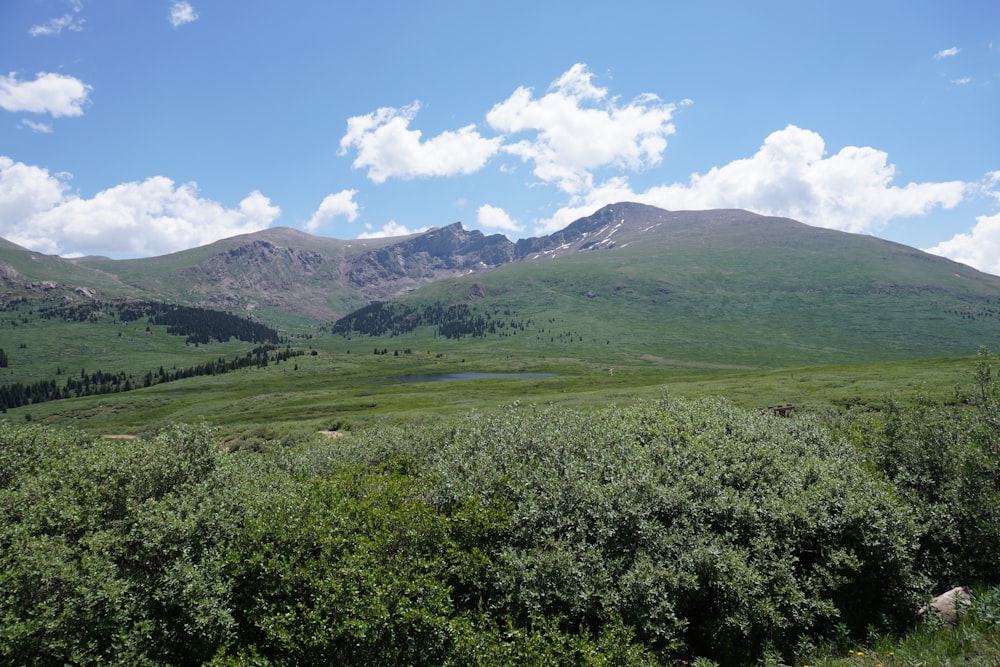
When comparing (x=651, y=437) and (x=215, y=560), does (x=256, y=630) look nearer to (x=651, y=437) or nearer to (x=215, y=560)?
(x=215, y=560)

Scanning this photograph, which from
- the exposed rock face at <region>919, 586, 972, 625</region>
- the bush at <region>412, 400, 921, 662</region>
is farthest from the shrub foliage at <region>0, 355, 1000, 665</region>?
the exposed rock face at <region>919, 586, 972, 625</region>

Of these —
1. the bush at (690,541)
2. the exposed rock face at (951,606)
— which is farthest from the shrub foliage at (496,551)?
the exposed rock face at (951,606)

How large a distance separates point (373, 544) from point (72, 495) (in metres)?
15.2

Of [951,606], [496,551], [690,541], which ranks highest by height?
[690,541]

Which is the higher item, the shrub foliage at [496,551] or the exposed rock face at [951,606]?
the shrub foliage at [496,551]

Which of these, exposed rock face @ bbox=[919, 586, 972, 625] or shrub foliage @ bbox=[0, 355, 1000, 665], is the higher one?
shrub foliage @ bbox=[0, 355, 1000, 665]

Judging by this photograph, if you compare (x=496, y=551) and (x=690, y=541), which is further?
(x=496, y=551)

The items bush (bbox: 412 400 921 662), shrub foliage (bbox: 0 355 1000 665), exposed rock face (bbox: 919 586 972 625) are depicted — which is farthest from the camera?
bush (bbox: 412 400 921 662)

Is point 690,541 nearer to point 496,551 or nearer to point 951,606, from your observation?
point 496,551

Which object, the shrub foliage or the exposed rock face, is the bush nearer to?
the shrub foliage

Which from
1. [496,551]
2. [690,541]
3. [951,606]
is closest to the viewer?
[951,606]

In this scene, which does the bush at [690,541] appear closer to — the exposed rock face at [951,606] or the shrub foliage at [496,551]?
the shrub foliage at [496,551]

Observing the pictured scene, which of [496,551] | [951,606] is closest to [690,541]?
[496,551]

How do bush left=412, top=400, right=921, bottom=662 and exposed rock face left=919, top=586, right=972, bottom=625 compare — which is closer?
exposed rock face left=919, top=586, right=972, bottom=625
